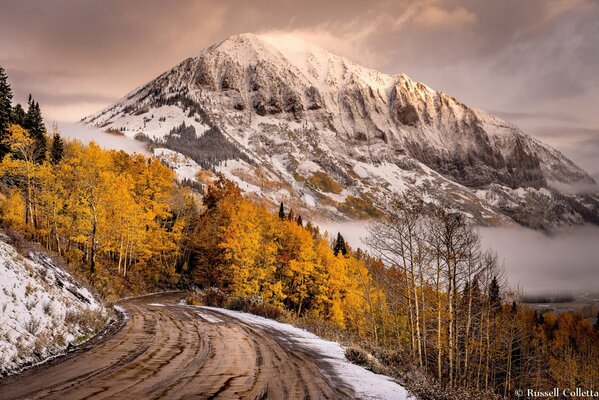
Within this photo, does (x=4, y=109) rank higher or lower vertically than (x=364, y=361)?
higher

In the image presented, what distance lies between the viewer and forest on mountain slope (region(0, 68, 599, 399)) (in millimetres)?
21922

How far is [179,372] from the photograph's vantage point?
27.6ft

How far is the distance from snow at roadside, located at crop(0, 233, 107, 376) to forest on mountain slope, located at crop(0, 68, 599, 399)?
7031 mm

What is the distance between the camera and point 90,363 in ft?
28.9

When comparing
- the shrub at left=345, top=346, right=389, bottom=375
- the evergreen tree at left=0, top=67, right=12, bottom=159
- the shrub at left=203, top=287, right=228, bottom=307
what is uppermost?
the evergreen tree at left=0, top=67, right=12, bottom=159

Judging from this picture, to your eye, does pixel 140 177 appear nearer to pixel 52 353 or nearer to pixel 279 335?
pixel 279 335

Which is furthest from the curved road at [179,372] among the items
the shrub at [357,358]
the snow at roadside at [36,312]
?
the shrub at [357,358]

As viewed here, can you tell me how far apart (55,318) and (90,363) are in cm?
348

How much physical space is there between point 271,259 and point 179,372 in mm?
31164

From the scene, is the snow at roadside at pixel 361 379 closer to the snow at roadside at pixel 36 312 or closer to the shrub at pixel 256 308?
the snow at roadside at pixel 36 312

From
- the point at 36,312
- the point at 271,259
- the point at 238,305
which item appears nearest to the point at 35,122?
the point at 271,259

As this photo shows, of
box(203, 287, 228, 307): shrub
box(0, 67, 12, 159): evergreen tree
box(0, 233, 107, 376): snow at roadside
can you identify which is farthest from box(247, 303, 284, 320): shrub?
box(0, 67, 12, 159): evergreen tree

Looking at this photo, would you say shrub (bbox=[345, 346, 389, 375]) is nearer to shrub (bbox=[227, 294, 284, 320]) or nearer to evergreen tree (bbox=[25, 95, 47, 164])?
shrub (bbox=[227, 294, 284, 320])

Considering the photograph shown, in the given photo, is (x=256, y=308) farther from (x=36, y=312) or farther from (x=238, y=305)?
(x=36, y=312)
